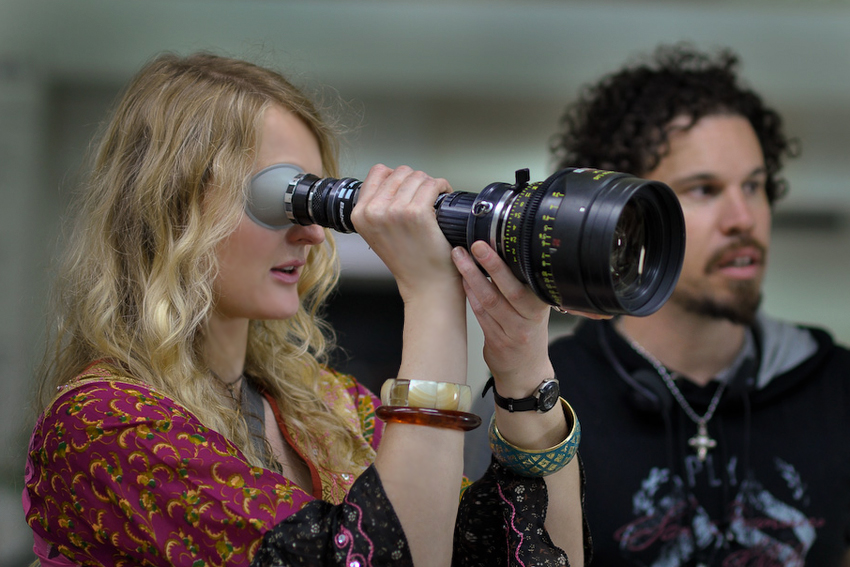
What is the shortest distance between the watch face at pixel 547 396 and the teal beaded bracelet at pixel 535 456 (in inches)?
1.9

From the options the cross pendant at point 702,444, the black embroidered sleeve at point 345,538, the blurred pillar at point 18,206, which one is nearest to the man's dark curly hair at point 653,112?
the cross pendant at point 702,444

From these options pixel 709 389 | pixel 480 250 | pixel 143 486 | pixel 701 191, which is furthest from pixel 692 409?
pixel 143 486

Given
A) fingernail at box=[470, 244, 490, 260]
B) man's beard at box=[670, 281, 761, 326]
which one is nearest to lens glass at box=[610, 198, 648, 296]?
fingernail at box=[470, 244, 490, 260]

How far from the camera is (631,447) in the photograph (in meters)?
1.36

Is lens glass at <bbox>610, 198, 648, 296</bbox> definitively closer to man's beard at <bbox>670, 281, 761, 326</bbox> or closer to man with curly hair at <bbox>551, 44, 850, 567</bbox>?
man with curly hair at <bbox>551, 44, 850, 567</bbox>

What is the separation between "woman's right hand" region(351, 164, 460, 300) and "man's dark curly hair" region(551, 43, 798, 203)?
893 millimetres

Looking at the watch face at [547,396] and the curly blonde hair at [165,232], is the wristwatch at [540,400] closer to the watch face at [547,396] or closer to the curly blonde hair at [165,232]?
the watch face at [547,396]

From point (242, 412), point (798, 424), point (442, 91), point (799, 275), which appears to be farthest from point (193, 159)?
point (799, 275)

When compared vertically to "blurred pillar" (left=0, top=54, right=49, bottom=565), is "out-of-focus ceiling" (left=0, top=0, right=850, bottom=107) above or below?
above

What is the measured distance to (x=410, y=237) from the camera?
2.84 feet

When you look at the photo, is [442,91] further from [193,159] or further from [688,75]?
[193,159]

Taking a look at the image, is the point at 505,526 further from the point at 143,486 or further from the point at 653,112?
the point at 653,112

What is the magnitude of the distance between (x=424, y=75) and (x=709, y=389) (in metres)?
1.79

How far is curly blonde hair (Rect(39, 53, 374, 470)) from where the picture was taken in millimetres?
962
